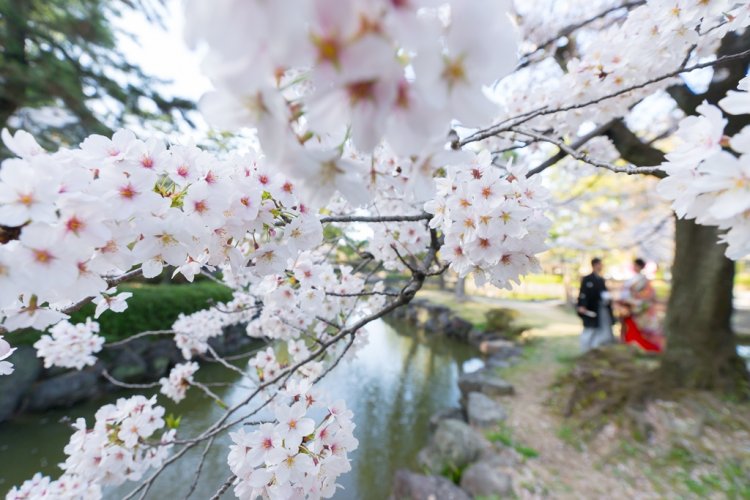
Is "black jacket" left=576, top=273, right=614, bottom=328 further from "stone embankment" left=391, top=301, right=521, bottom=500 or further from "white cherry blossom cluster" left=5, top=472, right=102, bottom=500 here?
"white cherry blossom cluster" left=5, top=472, right=102, bottom=500

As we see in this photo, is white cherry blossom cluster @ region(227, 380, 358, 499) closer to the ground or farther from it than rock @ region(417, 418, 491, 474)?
farther from it

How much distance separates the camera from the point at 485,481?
287cm

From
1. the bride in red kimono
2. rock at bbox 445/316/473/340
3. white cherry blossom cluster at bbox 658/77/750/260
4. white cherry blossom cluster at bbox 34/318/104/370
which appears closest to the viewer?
white cherry blossom cluster at bbox 658/77/750/260

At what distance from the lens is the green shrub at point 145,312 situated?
17.7ft

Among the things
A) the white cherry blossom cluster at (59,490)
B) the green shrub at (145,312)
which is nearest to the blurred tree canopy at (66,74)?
the green shrub at (145,312)

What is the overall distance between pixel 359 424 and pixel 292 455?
4587 mm

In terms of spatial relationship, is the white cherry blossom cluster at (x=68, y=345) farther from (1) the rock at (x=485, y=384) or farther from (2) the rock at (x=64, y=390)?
(1) the rock at (x=485, y=384)

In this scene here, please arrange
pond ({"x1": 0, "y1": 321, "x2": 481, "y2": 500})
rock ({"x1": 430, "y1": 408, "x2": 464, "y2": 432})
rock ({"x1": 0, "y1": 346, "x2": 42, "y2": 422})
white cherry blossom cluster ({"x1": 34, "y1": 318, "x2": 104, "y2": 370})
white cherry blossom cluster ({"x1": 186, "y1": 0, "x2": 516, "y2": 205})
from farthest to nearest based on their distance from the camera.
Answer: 1. rock ({"x1": 430, "y1": 408, "x2": 464, "y2": 432})
2. rock ({"x1": 0, "y1": 346, "x2": 42, "y2": 422})
3. pond ({"x1": 0, "y1": 321, "x2": 481, "y2": 500})
4. white cherry blossom cluster ({"x1": 34, "y1": 318, "x2": 104, "y2": 370})
5. white cherry blossom cluster ({"x1": 186, "y1": 0, "x2": 516, "y2": 205})

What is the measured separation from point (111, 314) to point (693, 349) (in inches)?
321

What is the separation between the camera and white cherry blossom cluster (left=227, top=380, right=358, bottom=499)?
3.29 ft

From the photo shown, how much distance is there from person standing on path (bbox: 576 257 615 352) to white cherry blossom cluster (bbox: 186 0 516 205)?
5.27m

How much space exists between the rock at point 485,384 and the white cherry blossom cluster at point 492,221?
439 centimetres

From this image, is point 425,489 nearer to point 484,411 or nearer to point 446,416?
point 484,411

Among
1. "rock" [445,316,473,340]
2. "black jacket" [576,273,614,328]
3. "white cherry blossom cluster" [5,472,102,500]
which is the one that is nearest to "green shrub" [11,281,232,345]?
"white cherry blossom cluster" [5,472,102,500]
